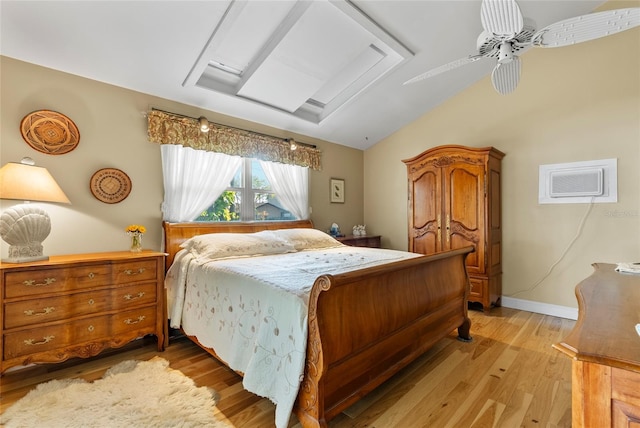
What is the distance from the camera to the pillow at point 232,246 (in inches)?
105

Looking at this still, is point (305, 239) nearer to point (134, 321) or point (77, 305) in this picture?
point (134, 321)

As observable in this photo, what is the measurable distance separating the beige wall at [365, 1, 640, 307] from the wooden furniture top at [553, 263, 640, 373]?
2185mm

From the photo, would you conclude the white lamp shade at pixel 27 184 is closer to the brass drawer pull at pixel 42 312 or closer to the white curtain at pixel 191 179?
the brass drawer pull at pixel 42 312

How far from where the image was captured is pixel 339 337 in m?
1.57

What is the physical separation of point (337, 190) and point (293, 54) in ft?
7.50

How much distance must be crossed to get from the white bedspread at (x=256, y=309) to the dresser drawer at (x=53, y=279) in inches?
24.3

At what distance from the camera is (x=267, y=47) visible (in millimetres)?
2785

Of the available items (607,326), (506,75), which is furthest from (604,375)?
(506,75)

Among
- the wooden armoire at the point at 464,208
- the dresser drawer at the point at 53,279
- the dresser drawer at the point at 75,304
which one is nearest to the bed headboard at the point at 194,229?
the dresser drawer at the point at 75,304

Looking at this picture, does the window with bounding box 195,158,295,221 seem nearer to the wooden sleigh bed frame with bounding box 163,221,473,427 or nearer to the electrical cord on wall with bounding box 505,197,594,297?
the wooden sleigh bed frame with bounding box 163,221,473,427

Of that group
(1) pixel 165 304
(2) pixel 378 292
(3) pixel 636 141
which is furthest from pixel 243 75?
(3) pixel 636 141

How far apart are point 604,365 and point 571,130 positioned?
11.9 feet

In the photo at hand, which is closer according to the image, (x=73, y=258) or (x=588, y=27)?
(x=588, y=27)

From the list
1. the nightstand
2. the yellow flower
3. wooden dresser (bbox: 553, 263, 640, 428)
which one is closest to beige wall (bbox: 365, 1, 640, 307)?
the nightstand
